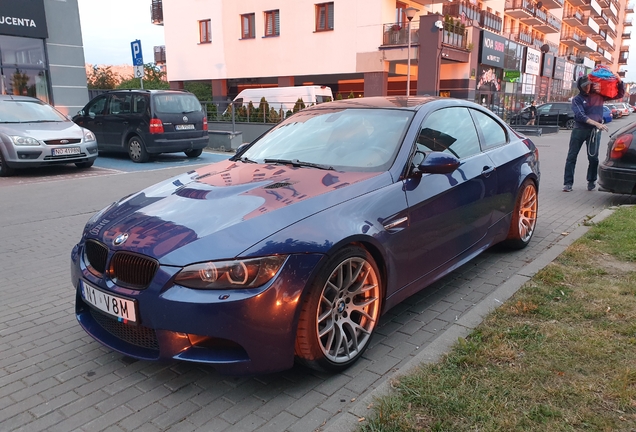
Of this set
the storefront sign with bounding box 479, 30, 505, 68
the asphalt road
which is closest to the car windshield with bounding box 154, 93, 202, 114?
the asphalt road

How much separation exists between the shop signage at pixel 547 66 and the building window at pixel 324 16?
2274 cm

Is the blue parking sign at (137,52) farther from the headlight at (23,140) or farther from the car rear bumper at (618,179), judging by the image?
the car rear bumper at (618,179)

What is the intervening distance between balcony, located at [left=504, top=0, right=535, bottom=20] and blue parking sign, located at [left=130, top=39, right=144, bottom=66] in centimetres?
3402

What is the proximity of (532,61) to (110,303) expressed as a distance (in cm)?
4337

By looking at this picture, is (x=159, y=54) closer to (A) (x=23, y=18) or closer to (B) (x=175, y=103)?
(A) (x=23, y=18)

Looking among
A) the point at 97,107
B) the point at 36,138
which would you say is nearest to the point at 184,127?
the point at 97,107

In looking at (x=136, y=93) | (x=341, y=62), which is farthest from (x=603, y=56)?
(x=136, y=93)

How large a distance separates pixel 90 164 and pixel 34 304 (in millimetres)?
8008

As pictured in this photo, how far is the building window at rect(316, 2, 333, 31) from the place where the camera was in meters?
29.7

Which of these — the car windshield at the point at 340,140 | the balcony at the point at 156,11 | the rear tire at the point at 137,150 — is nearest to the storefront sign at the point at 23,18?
the rear tire at the point at 137,150

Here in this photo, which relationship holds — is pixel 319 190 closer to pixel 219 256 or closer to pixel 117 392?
pixel 219 256

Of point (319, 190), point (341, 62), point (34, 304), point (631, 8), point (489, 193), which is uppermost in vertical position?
point (631, 8)

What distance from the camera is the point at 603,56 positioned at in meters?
84.4

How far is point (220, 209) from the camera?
117 inches
